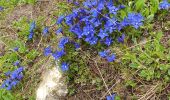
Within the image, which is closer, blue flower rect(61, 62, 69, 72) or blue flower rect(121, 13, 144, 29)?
blue flower rect(121, 13, 144, 29)

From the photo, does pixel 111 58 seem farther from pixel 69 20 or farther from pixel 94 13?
pixel 69 20

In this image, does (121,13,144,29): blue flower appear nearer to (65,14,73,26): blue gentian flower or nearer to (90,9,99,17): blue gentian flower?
(90,9,99,17): blue gentian flower

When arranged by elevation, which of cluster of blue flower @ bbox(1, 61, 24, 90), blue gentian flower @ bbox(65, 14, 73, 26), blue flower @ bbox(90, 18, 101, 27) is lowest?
cluster of blue flower @ bbox(1, 61, 24, 90)

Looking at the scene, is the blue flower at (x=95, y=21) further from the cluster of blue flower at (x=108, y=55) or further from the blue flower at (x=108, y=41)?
the cluster of blue flower at (x=108, y=55)

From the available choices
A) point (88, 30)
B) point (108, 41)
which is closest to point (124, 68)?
point (108, 41)

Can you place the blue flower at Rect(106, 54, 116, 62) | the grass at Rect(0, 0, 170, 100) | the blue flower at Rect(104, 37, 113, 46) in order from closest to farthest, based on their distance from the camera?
the grass at Rect(0, 0, 170, 100) → the blue flower at Rect(106, 54, 116, 62) → the blue flower at Rect(104, 37, 113, 46)

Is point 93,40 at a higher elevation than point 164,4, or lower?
lower

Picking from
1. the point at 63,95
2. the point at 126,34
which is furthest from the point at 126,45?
the point at 63,95

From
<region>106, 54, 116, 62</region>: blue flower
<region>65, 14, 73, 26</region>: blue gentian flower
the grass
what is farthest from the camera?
<region>65, 14, 73, 26</region>: blue gentian flower

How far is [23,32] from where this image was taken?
4805mm

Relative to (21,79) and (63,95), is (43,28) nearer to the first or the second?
(21,79)

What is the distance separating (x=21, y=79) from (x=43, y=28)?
0.75 m

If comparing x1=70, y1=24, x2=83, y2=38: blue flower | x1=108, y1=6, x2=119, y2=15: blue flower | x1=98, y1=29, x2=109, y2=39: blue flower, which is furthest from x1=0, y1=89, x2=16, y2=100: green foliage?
x1=108, y1=6, x2=119, y2=15: blue flower

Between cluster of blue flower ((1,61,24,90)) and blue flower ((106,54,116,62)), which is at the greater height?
blue flower ((106,54,116,62))
